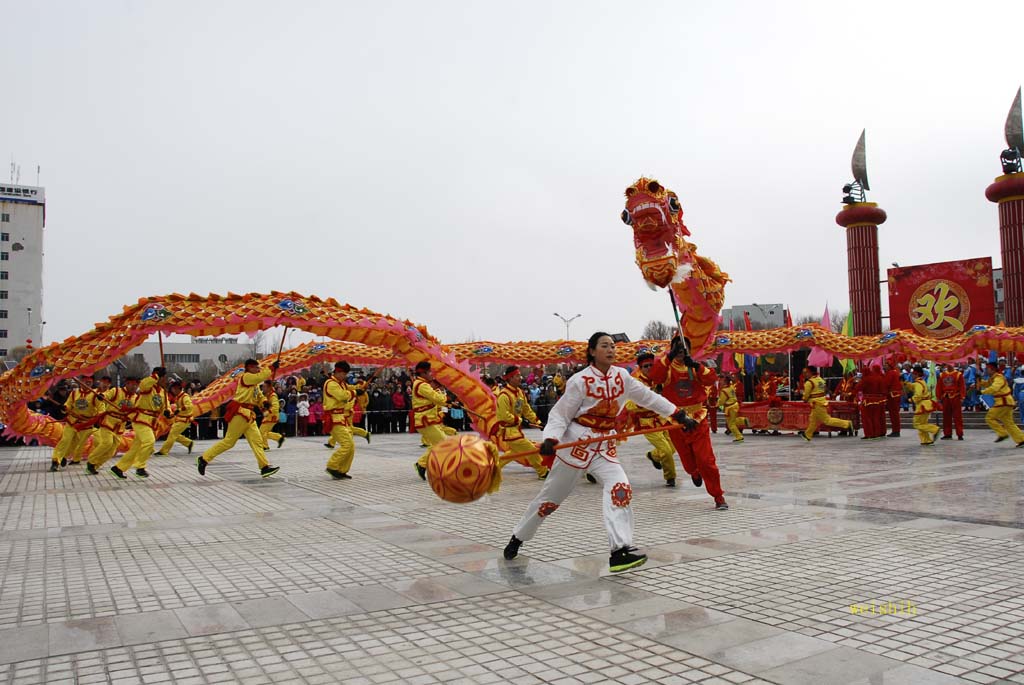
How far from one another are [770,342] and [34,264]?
64940 millimetres

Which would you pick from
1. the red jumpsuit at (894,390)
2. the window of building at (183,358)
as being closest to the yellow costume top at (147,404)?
the red jumpsuit at (894,390)

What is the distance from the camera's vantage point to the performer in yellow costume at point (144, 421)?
1048 centimetres

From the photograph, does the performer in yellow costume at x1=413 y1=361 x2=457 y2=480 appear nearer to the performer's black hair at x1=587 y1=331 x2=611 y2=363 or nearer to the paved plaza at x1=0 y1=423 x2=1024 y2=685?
the paved plaza at x1=0 y1=423 x2=1024 y2=685

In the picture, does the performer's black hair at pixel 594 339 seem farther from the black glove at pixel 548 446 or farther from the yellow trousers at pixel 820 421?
the yellow trousers at pixel 820 421

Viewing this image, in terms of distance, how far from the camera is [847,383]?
63.5ft

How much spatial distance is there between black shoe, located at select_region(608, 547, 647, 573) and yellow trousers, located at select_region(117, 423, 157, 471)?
26.1ft

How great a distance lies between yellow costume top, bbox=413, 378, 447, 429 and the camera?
10.6 m

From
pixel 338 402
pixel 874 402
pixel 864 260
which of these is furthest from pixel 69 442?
pixel 864 260

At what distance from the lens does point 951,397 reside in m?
15.7

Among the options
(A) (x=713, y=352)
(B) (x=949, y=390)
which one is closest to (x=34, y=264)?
(A) (x=713, y=352)

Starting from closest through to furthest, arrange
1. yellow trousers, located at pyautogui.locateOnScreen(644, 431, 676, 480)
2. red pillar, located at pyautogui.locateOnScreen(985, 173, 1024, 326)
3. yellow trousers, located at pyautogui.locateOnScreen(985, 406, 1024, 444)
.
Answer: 1. yellow trousers, located at pyautogui.locateOnScreen(644, 431, 676, 480)
2. yellow trousers, located at pyautogui.locateOnScreen(985, 406, 1024, 444)
3. red pillar, located at pyautogui.locateOnScreen(985, 173, 1024, 326)

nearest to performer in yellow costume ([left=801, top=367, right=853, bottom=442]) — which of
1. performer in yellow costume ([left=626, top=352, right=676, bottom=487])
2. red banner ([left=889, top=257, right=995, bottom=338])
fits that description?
performer in yellow costume ([left=626, top=352, right=676, bottom=487])

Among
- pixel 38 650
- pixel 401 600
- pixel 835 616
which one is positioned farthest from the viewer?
pixel 401 600

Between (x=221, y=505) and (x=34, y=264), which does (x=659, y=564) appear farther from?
(x=34, y=264)
